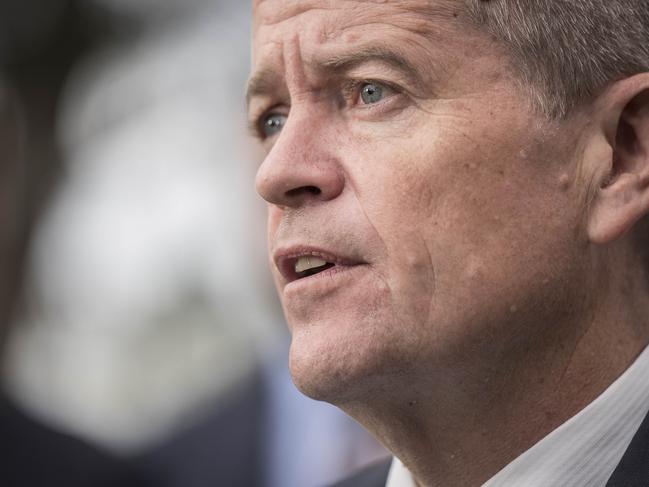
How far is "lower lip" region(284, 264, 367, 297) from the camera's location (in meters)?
2.77

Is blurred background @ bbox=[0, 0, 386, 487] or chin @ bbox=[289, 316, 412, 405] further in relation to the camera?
blurred background @ bbox=[0, 0, 386, 487]

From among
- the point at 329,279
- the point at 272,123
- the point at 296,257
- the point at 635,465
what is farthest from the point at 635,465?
the point at 272,123

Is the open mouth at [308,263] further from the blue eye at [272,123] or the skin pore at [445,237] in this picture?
the blue eye at [272,123]

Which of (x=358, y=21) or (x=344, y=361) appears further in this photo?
(x=358, y=21)

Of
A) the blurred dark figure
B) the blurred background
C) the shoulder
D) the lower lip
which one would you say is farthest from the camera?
the blurred background

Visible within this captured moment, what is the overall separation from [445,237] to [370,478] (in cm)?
123

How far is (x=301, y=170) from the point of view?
Result: 278cm

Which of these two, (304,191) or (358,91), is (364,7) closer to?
(358,91)

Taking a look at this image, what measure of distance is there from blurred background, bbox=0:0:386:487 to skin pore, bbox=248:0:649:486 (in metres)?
2.95

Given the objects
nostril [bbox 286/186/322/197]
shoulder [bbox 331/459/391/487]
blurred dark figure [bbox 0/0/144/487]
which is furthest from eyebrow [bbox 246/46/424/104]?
blurred dark figure [bbox 0/0/144/487]

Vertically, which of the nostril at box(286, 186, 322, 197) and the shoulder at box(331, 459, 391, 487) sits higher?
the nostril at box(286, 186, 322, 197)

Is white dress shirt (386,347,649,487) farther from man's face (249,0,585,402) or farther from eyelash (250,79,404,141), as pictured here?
eyelash (250,79,404,141)

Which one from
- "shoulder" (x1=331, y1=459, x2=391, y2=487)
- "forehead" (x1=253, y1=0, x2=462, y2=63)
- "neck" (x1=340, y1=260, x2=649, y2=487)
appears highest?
"forehead" (x1=253, y1=0, x2=462, y2=63)

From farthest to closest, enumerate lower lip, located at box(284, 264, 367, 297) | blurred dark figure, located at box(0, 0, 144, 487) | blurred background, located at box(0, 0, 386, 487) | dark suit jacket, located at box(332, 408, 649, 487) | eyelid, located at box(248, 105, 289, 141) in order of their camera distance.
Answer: blurred background, located at box(0, 0, 386, 487) < blurred dark figure, located at box(0, 0, 144, 487) < eyelid, located at box(248, 105, 289, 141) < lower lip, located at box(284, 264, 367, 297) < dark suit jacket, located at box(332, 408, 649, 487)
